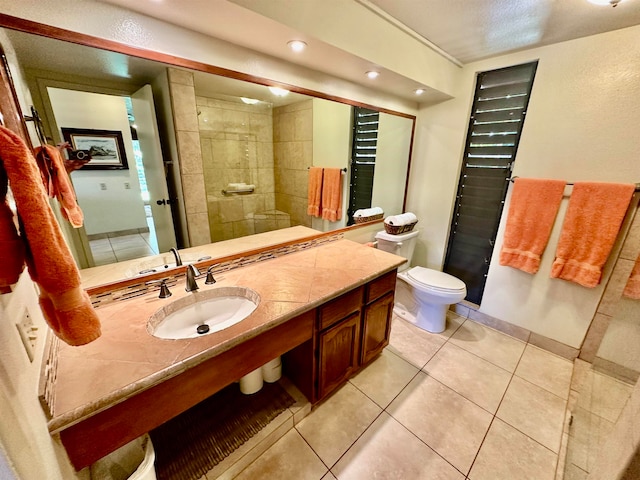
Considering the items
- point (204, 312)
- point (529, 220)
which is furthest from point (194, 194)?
point (529, 220)

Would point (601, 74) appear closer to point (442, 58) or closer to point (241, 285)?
point (442, 58)

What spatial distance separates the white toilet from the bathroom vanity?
1.81ft

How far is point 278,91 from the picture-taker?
1.54 metres

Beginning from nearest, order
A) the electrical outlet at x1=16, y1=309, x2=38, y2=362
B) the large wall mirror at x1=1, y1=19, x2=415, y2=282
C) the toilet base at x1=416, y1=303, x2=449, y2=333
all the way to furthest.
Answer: the electrical outlet at x1=16, y1=309, x2=38, y2=362 < the large wall mirror at x1=1, y1=19, x2=415, y2=282 < the toilet base at x1=416, y1=303, x2=449, y2=333

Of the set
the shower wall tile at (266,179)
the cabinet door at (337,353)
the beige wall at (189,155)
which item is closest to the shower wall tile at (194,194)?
the beige wall at (189,155)

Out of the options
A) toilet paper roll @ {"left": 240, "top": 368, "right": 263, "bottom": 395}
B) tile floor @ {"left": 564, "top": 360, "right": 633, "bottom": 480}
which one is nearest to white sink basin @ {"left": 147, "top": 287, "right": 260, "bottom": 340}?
toilet paper roll @ {"left": 240, "top": 368, "right": 263, "bottom": 395}

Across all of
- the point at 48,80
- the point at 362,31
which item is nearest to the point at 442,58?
the point at 362,31

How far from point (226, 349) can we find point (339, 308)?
26.1 inches

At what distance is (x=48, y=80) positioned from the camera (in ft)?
3.06

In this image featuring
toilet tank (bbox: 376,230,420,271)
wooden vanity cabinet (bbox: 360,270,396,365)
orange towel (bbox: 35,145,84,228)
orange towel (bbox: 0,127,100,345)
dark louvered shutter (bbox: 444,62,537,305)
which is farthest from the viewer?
toilet tank (bbox: 376,230,420,271)

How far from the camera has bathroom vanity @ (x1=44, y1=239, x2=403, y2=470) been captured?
75 centimetres

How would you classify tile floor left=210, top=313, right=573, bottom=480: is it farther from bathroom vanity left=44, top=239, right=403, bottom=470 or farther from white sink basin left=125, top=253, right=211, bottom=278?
white sink basin left=125, top=253, right=211, bottom=278

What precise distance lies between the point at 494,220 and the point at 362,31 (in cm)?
184

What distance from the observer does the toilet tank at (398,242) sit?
235 centimetres
